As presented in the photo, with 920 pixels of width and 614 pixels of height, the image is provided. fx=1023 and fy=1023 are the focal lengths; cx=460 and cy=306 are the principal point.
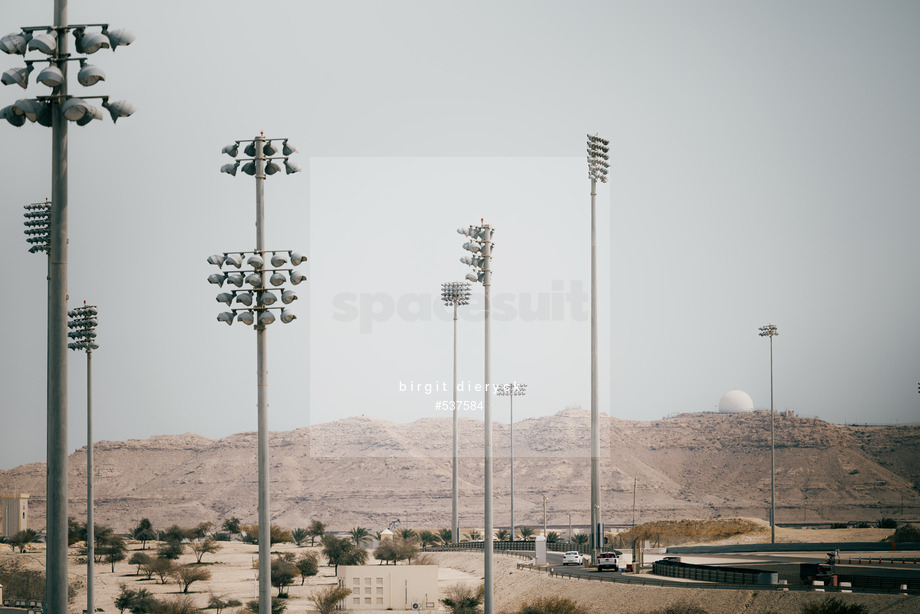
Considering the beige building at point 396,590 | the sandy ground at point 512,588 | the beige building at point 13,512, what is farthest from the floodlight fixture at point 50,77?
the beige building at point 13,512

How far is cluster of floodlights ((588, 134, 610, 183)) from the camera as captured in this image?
58.8 meters

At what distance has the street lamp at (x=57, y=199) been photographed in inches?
543

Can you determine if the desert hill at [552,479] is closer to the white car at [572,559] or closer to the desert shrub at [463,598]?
the white car at [572,559]

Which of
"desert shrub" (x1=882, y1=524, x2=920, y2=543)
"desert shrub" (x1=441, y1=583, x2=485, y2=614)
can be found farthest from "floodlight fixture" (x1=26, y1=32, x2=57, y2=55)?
"desert shrub" (x1=882, y1=524, x2=920, y2=543)

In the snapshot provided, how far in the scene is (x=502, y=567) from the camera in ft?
207

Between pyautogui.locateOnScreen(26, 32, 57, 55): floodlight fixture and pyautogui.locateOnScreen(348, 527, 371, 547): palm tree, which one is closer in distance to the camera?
pyautogui.locateOnScreen(26, 32, 57, 55): floodlight fixture

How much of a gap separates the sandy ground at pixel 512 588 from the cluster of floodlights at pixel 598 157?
74.3 feet

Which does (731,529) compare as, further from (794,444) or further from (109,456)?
(109,456)

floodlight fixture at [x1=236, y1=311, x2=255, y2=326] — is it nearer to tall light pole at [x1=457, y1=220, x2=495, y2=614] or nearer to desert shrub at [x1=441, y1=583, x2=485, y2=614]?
tall light pole at [x1=457, y1=220, x2=495, y2=614]

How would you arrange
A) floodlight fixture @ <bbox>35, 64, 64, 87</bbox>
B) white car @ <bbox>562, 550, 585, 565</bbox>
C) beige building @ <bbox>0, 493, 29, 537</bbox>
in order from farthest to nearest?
beige building @ <bbox>0, 493, 29, 537</bbox>, white car @ <bbox>562, 550, 585, 565</bbox>, floodlight fixture @ <bbox>35, 64, 64, 87</bbox>

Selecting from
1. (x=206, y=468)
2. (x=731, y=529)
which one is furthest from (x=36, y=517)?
(x=731, y=529)

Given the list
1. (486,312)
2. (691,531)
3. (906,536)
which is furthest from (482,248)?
(691,531)

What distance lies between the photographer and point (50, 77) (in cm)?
1359

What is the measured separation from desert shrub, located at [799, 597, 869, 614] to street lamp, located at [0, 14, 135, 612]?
31289mm
